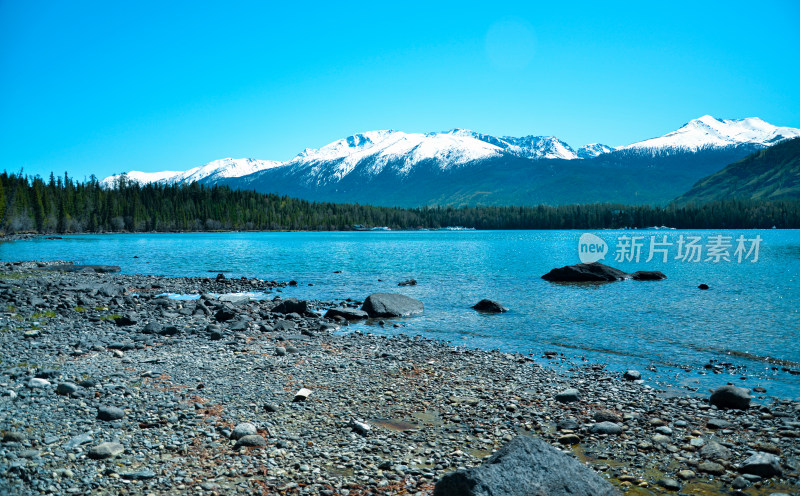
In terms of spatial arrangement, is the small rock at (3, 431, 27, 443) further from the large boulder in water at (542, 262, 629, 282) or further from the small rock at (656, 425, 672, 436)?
the large boulder in water at (542, 262, 629, 282)

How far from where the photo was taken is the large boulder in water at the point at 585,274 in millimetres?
49250

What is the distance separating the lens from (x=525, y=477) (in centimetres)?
735

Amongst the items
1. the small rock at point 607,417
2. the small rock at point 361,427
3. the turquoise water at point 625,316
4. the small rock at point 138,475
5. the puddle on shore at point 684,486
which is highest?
the small rock at point 138,475

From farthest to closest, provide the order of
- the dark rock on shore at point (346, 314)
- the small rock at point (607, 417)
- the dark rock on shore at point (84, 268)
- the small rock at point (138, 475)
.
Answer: the dark rock on shore at point (84, 268)
the dark rock on shore at point (346, 314)
the small rock at point (607, 417)
the small rock at point (138, 475)

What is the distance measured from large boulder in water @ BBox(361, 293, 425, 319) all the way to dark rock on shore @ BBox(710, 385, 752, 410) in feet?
59.4

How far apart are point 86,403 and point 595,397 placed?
13304 mm

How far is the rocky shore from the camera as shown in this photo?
8570 millimetres

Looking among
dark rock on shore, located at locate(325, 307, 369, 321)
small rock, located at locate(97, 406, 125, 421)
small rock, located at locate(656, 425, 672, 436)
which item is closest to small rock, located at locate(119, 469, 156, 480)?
small rock, located at locate(97, 406, 125, 421)

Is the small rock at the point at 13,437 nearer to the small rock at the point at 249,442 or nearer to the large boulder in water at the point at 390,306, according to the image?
the small rock at the point at 249,442

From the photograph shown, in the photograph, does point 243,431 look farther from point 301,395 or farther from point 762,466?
point 762,466

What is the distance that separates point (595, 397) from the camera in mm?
13766

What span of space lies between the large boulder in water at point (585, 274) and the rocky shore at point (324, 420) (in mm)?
32921

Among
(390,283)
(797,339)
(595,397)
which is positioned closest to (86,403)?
(595,397)

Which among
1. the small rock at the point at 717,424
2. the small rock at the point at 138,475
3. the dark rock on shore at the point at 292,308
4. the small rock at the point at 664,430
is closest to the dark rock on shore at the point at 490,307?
the dark rock on shore at the point at 292,308
